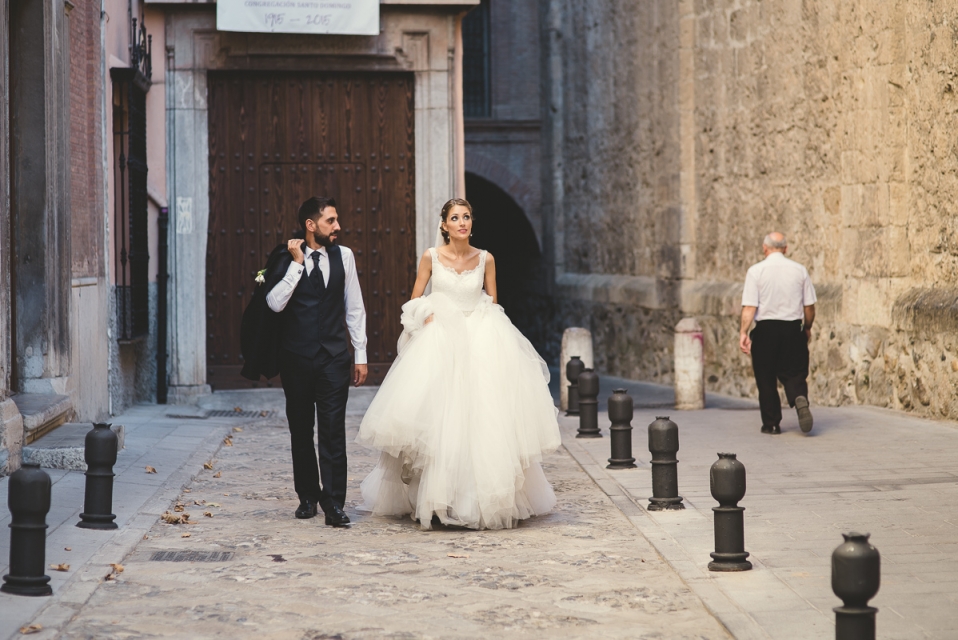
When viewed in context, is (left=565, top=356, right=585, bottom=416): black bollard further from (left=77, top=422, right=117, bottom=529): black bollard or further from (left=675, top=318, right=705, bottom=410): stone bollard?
(left=77, top=422, right=117, bottom=529): black bollard

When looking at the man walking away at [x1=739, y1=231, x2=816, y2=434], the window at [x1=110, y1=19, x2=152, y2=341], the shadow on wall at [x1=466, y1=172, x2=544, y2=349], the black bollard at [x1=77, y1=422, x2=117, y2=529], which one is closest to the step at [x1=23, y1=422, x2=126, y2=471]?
the black bollard at [x1=77, y1=422, x2=117, y2=529]

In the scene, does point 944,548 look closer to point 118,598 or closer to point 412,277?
point 118,598

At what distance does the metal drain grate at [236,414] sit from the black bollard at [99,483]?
21.5 ft

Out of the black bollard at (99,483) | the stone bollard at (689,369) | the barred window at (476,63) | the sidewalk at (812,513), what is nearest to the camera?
the sidewalk at (812,513)

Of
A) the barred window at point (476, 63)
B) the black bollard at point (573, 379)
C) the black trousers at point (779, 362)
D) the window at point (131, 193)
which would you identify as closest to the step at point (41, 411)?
the window at point (131, 193)

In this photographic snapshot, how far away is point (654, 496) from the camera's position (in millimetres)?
7883

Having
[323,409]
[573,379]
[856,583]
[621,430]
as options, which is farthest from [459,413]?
[573,379]

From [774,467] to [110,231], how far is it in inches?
270

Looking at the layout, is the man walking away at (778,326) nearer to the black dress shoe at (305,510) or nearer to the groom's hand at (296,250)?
the black dress shoe at (305,510)

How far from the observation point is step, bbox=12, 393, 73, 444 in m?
9.07

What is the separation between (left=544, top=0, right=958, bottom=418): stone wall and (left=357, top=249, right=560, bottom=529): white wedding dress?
547 cm

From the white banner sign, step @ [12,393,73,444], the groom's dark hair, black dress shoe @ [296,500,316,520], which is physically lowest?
black dress shoe @ [296,500,316,520]

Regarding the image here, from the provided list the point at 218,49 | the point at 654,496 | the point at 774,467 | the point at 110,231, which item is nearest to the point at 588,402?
the point at 774,467

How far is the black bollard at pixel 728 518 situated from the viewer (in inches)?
241
